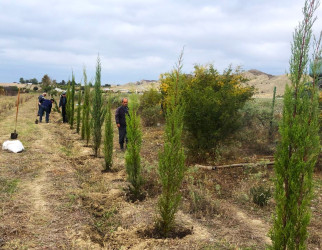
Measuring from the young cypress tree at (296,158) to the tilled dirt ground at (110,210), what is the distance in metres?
1.06

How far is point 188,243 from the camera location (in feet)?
13.8

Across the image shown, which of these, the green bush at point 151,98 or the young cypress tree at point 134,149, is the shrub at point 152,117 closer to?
the green bush at point 151,98

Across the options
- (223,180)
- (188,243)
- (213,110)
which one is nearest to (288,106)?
(188,243)

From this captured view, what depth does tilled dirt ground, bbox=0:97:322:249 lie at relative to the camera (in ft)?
14.0

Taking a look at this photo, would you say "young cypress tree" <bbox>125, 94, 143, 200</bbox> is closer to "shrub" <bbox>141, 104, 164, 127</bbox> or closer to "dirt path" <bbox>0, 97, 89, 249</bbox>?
"dirt path" <bbox>0, 97, 89, 249</bbox>

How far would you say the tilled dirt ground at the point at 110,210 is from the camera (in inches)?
169

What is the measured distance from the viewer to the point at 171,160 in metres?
4.42

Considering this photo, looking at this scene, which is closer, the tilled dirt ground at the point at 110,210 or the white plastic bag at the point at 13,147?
the tilled dirt ground at the point at 110,210

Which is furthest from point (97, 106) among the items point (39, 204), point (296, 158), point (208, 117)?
point (296, 158)

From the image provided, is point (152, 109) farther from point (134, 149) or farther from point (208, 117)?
point (134, 149)

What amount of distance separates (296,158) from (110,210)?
349cm

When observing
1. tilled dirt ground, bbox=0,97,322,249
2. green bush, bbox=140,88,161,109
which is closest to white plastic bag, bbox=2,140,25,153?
tilled dirt ground, bbox=0,97,322,249

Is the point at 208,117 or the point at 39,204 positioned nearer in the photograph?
the point at 39,204

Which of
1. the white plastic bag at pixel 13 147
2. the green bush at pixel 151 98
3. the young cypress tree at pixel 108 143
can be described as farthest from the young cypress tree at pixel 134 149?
the green bush at pixel 151 98
